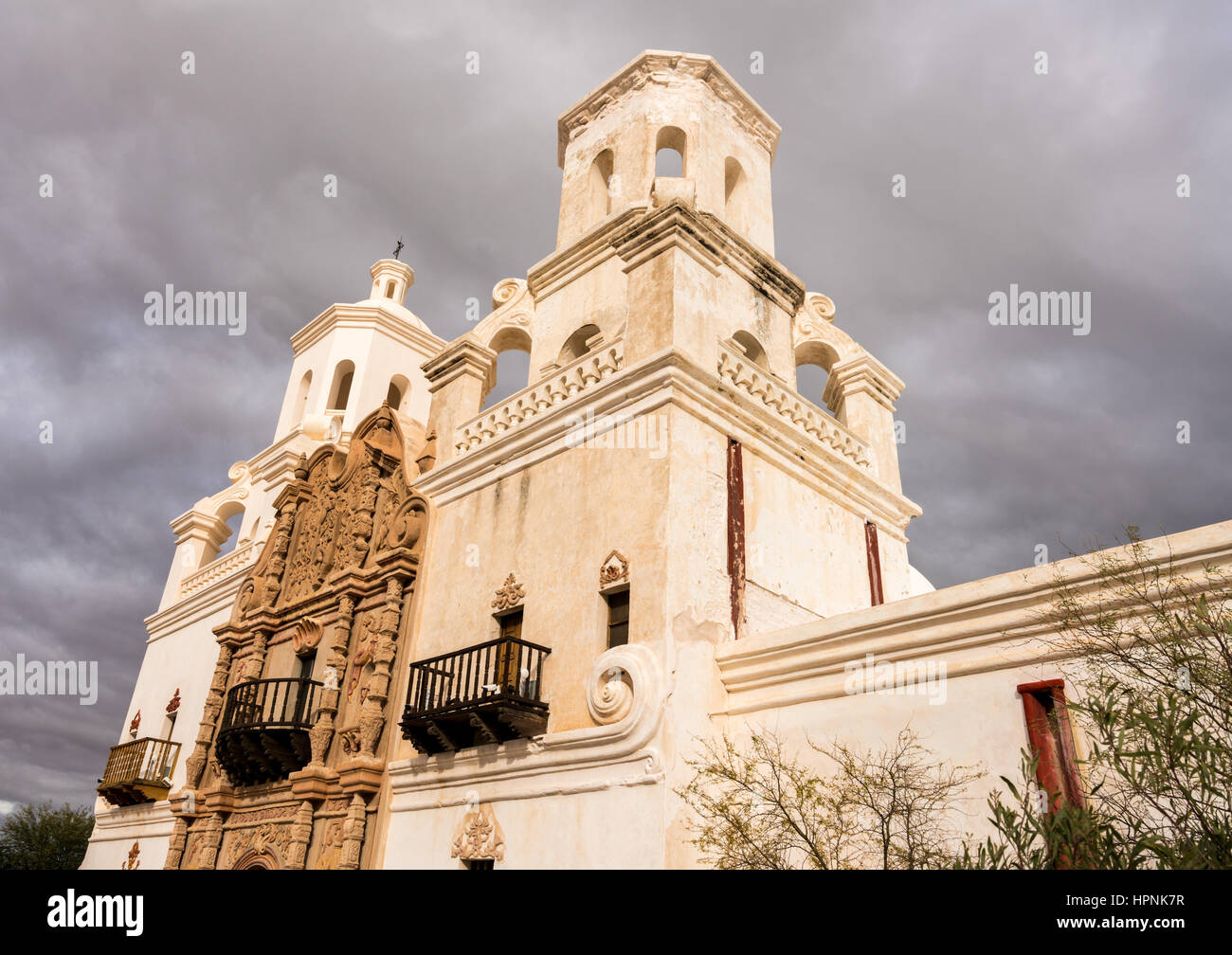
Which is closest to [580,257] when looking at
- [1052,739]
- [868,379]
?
[868,379]

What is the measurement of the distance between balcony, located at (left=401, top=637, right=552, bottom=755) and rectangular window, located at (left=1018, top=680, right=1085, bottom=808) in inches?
220

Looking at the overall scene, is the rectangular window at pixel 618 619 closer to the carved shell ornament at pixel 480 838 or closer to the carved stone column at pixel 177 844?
the carved shell ornament at pixel 480 838

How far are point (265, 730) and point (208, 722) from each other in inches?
167

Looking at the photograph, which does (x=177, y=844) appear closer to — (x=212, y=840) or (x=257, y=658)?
(x=212, y=840)

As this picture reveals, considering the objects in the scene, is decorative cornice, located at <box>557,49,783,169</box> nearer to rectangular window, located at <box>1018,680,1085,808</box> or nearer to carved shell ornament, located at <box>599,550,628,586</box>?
carved shell ornament, located at <box>599,550,628,586</box>

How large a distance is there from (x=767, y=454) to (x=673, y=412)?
208cm

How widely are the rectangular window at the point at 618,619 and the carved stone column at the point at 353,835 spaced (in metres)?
5.24

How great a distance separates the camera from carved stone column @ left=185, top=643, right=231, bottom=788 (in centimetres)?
1695

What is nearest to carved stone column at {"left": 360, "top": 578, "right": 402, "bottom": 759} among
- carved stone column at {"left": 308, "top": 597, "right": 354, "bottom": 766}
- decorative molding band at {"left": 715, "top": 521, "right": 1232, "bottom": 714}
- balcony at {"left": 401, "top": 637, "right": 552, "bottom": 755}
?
balcony at {"left": 401, "top": 637, "right": 552, "bottom": 755}

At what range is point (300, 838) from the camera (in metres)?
13.4

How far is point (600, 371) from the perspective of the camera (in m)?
12.5

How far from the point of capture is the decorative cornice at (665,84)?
17500 millimetres
